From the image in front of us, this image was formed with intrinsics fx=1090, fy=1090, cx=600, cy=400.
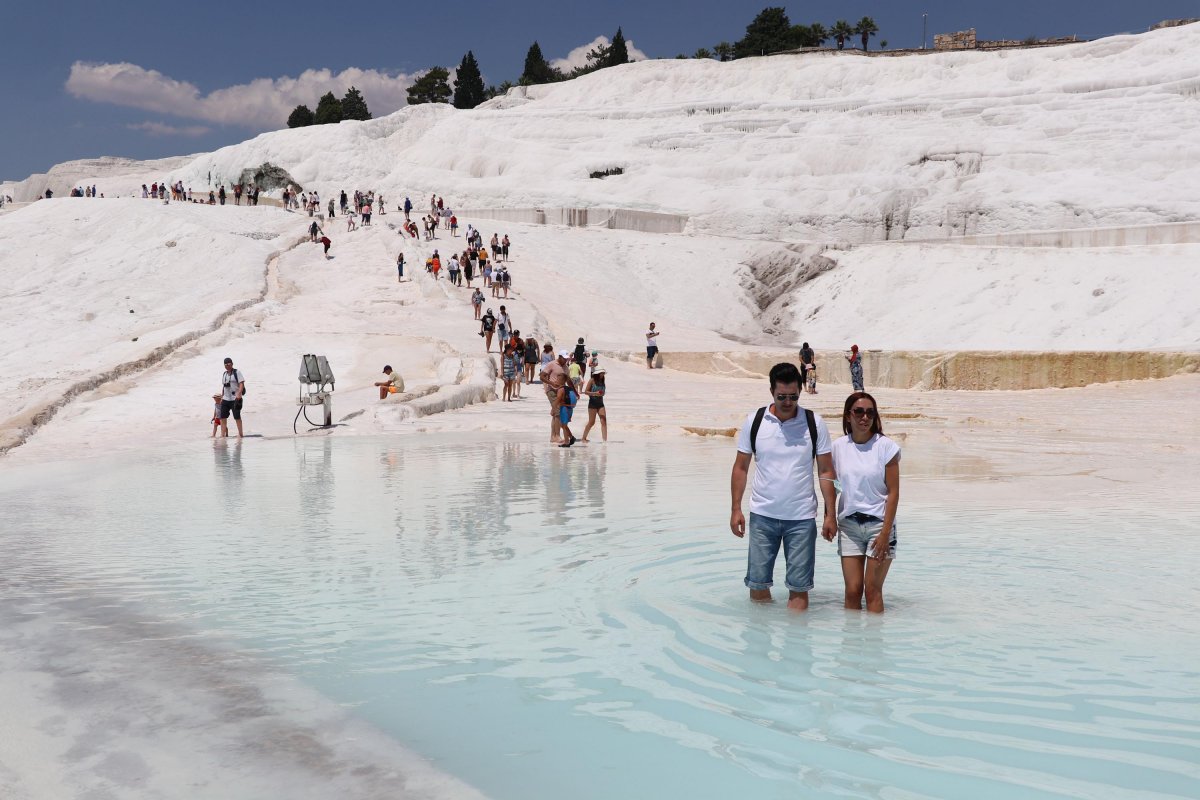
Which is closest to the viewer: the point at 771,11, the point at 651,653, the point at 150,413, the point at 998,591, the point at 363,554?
the point at 651,653

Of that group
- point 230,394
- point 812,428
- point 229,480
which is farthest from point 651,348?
point 812,428

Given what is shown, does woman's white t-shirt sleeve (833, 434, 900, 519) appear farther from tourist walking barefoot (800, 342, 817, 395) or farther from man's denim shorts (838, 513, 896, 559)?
tourist walking barefoot (800, 342, 817, 395)

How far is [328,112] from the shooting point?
89438 mm

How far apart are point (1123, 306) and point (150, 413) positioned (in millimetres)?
23465

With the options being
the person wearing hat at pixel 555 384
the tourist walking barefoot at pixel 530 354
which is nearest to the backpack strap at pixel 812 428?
the person wearing hat at pixel 555 384

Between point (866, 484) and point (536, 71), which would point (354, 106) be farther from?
point (866, 484)

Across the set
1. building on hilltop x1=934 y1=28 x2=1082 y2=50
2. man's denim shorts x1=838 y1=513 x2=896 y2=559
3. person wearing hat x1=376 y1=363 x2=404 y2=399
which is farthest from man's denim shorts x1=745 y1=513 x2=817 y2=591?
building on hilltop x1=934 y1=28 x2=1082 y2=50

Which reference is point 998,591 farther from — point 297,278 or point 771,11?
point 771,11

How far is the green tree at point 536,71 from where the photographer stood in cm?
10156

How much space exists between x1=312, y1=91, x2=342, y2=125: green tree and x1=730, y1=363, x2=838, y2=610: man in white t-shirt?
3483 inches

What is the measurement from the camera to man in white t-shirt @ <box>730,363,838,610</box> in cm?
534

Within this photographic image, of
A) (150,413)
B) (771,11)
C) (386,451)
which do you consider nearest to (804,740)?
(386,451)

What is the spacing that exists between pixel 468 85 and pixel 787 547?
94704 millimetres

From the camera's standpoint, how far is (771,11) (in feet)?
308
